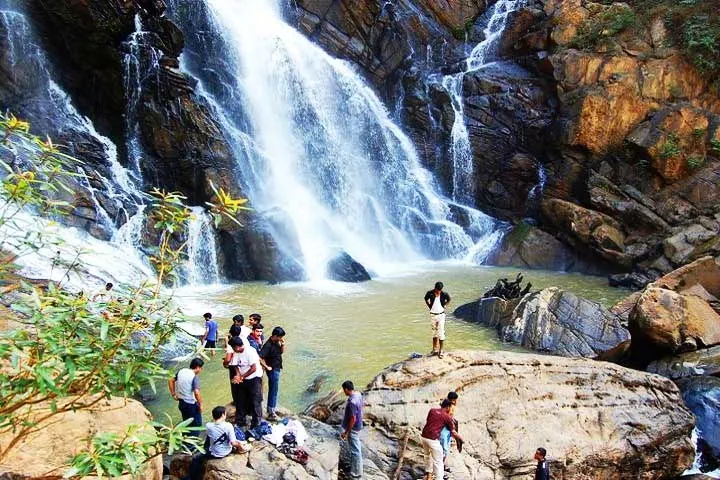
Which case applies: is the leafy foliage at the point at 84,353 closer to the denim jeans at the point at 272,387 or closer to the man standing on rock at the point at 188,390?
the man standing on rock at the point at 188,390

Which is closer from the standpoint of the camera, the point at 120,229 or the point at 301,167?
the point at 120,229

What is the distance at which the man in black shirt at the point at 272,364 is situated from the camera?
26.5 feet

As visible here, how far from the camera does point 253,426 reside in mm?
7410

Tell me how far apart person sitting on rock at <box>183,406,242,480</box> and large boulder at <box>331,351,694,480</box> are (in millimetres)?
1969

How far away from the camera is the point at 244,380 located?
737 cm

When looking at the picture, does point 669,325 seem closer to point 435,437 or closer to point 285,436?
point 435,437

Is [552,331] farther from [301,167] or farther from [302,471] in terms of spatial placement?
[301,167]

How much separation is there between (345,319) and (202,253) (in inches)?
282

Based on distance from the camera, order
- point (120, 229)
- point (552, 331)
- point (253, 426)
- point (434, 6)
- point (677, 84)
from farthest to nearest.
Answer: point (434, 6) → point (677, 84) → point (120, 229) → point (552, 331) → point (253, 426)

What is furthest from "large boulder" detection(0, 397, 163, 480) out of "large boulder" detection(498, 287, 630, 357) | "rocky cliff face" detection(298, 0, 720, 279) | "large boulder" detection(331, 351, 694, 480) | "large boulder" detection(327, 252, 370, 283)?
"rocky cliff face" detection(298, 0, 720, 279)

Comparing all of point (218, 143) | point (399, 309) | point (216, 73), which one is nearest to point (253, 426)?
point (399, 309)

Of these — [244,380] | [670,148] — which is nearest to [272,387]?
[244,380]

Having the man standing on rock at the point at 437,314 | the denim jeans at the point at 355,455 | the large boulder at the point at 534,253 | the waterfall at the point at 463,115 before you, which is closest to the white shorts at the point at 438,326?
the man standing on rock at the point at 437,314

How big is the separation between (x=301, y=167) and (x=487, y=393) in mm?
18958
